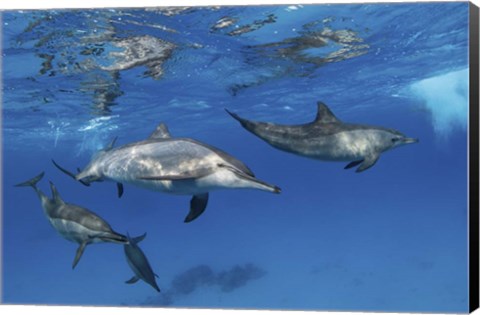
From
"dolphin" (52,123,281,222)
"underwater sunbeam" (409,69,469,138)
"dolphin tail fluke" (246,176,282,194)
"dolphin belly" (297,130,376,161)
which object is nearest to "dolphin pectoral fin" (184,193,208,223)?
"dolphin" (52,123,281,222)

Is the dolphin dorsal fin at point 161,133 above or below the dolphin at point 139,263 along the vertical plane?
above

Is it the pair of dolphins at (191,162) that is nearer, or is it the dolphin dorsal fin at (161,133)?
the pair of dolphins at (191,162)

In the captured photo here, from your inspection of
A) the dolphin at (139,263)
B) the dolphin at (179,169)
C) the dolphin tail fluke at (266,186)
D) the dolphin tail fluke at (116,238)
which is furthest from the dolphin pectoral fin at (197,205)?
the dolphin at (139,263)

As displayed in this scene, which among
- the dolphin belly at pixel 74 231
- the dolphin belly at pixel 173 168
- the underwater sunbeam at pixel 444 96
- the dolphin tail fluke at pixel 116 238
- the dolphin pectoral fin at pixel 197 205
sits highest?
the dolphin belly at pixel 173 168

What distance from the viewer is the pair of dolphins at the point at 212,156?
7090mm

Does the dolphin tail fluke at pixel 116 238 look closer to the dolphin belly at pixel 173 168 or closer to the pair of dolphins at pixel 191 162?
the pair of dolphins at pixel 191 162

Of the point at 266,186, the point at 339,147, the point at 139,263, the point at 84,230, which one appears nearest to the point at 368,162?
the point at 339,147

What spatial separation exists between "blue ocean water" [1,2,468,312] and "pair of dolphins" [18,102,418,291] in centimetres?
208

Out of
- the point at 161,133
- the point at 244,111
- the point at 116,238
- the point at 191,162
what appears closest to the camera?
the point at 191,162

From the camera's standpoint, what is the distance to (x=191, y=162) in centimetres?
740

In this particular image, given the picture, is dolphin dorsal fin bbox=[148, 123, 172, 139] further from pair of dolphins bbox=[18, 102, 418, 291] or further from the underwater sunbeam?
the underwater sunbeam

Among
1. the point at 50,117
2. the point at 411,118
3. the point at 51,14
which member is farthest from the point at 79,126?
the point at 411,118

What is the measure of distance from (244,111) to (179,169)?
65.5 ft

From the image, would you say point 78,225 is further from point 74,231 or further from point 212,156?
point 212,156
